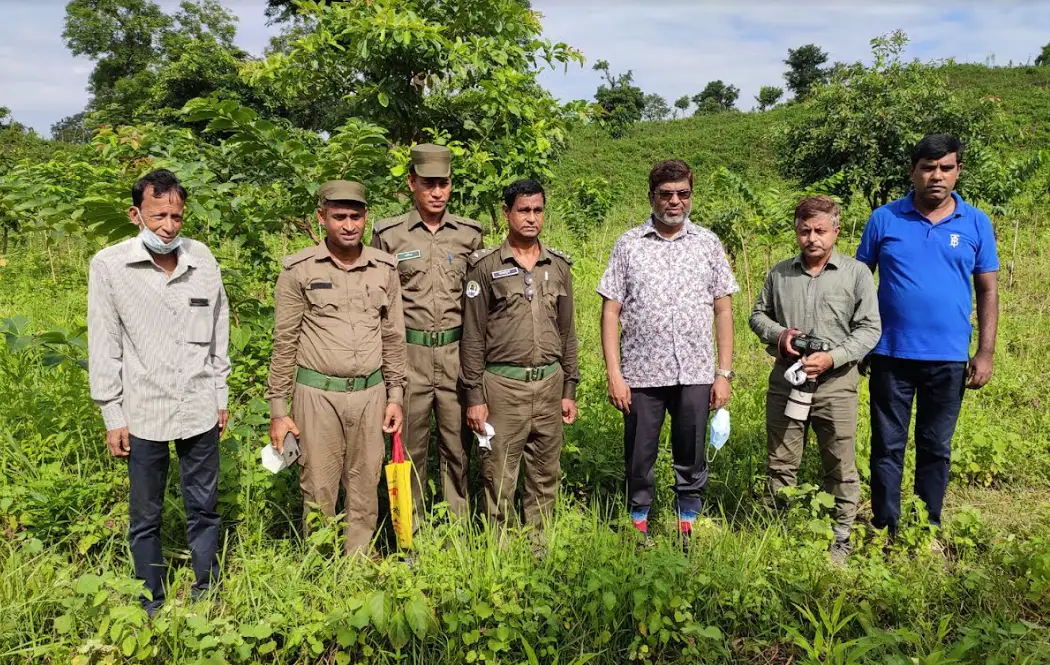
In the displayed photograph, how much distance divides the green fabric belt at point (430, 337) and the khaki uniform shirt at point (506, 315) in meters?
0.14

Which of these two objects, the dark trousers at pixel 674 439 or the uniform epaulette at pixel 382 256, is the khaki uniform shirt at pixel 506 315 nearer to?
the uniform epaulette at pixel 382 256

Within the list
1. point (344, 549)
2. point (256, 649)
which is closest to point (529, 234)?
point (344, 549)

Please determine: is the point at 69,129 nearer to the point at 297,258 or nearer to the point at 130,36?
the point at 130,36

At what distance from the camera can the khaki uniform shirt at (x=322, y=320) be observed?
2.86 m

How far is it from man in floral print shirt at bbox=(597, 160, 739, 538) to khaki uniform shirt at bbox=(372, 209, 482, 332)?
0.73m

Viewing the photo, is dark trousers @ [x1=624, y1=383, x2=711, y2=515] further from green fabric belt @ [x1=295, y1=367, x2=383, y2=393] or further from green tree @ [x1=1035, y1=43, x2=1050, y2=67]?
green tree @ [x1=1035, y1=43, x2=1050, y2=67]

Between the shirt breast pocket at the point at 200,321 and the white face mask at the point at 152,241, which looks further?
the shirt breast pocket at the point at 200,321

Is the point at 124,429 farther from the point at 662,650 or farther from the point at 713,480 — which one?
the point at 713,480

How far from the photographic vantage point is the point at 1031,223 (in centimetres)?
1033

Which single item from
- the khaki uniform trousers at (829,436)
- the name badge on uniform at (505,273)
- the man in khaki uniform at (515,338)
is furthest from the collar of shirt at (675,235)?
the khaki uniform trousers at (829,436)

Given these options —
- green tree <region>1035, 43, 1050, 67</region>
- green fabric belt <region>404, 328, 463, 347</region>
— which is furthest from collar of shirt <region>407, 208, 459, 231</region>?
green tree <region>1035, 43, 1050, 67</region>

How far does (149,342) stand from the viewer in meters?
2.62

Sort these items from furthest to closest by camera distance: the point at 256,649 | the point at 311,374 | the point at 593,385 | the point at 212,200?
the point at 593,385, the point at 212,200, the point at 311,374, the point at 256,649

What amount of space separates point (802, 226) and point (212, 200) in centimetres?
299
